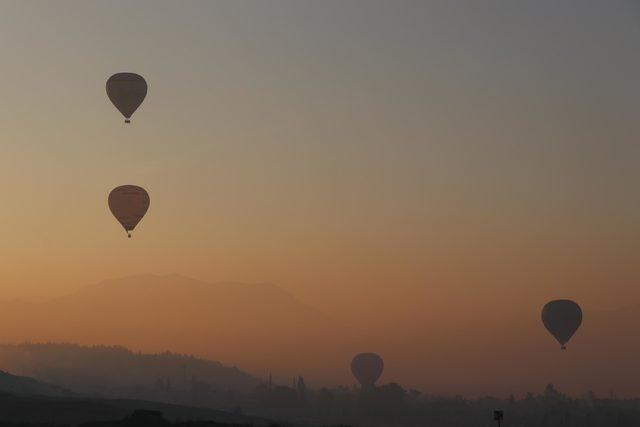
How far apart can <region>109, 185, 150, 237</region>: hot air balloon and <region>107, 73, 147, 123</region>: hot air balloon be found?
722 inches

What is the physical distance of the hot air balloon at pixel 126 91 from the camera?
544ft

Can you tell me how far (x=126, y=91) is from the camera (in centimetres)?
16850

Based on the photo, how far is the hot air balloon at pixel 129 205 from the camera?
577ft

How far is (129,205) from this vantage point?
7042 inches

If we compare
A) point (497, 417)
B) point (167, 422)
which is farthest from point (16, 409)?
point (497, 417)

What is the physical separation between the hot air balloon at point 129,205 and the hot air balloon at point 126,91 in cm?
1833

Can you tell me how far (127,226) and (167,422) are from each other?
55468mm

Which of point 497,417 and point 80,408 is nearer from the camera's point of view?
point 497,417

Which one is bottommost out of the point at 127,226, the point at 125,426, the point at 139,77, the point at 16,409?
the point at 125,426

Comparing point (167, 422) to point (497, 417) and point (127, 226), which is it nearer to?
point (497, 417)

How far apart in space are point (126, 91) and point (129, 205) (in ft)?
63.9

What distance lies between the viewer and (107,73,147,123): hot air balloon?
544ft

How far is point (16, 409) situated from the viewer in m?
196

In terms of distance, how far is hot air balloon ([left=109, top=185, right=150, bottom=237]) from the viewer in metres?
176
